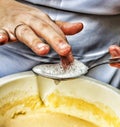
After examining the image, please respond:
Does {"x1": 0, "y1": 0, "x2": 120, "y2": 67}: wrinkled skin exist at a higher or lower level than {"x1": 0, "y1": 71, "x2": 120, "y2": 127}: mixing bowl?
higher

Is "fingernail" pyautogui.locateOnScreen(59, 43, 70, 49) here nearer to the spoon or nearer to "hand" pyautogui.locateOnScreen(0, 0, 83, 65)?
"hand" pyautogui.locateOnScreen(0, 0, 83, 65)

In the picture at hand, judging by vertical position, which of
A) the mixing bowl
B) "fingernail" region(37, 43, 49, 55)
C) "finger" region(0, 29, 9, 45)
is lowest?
the mixing bowl

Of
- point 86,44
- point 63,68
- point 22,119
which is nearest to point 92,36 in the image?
point 86,44

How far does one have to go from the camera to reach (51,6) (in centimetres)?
77

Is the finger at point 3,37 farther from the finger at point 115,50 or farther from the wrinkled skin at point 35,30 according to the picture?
the finger at point 115,50

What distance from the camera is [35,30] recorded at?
2.19 ft

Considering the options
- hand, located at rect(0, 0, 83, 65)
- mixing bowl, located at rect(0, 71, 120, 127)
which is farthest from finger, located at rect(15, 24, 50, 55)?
mixing bowl, located at rect(0, 71, 120, 127)

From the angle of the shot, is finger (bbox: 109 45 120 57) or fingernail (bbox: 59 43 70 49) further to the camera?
finger (bbox: 109 45 120 57)

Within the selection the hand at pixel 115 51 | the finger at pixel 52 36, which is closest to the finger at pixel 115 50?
the hand at pixel 115 51

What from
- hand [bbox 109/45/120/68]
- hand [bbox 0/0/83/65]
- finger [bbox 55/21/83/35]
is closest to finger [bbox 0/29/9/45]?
hand [bbox 0/0/83/65]

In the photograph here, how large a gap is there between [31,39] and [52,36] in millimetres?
38

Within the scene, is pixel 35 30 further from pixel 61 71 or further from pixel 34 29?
pixel 61 71

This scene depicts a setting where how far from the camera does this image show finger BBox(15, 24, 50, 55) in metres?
0.62

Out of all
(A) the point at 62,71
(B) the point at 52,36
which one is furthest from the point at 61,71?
(B) the point at 52,36
